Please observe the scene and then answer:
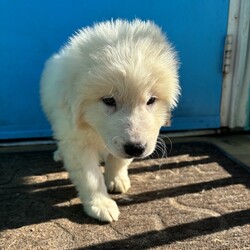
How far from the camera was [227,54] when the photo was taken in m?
4.21

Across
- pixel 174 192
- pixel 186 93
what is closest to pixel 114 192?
pixel 174 192

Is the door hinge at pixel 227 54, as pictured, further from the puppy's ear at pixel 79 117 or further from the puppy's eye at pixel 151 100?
the puppy's ear at pixel 79 117

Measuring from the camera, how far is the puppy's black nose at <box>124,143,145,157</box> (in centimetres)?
235

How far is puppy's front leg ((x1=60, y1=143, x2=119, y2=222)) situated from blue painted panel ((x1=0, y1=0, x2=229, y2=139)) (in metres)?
1.51

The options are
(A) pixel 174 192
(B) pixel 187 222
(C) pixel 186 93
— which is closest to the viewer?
(B) pixel 187 222

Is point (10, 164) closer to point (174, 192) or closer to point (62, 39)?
point (62, 39)

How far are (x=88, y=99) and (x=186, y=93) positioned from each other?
1993mm

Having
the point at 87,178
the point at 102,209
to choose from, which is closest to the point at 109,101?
the point at 87,178

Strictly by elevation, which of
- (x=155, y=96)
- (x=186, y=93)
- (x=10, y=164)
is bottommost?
(x=10, y=164)

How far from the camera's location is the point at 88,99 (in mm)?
2523

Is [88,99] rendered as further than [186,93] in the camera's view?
No

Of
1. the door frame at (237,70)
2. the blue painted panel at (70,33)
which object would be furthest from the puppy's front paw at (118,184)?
the door frame at (237,70)

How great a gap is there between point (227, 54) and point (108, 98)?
2.19m

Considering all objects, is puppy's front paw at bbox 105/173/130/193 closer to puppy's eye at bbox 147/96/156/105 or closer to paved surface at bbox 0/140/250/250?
paved surface at bbox 0/140/250/250
